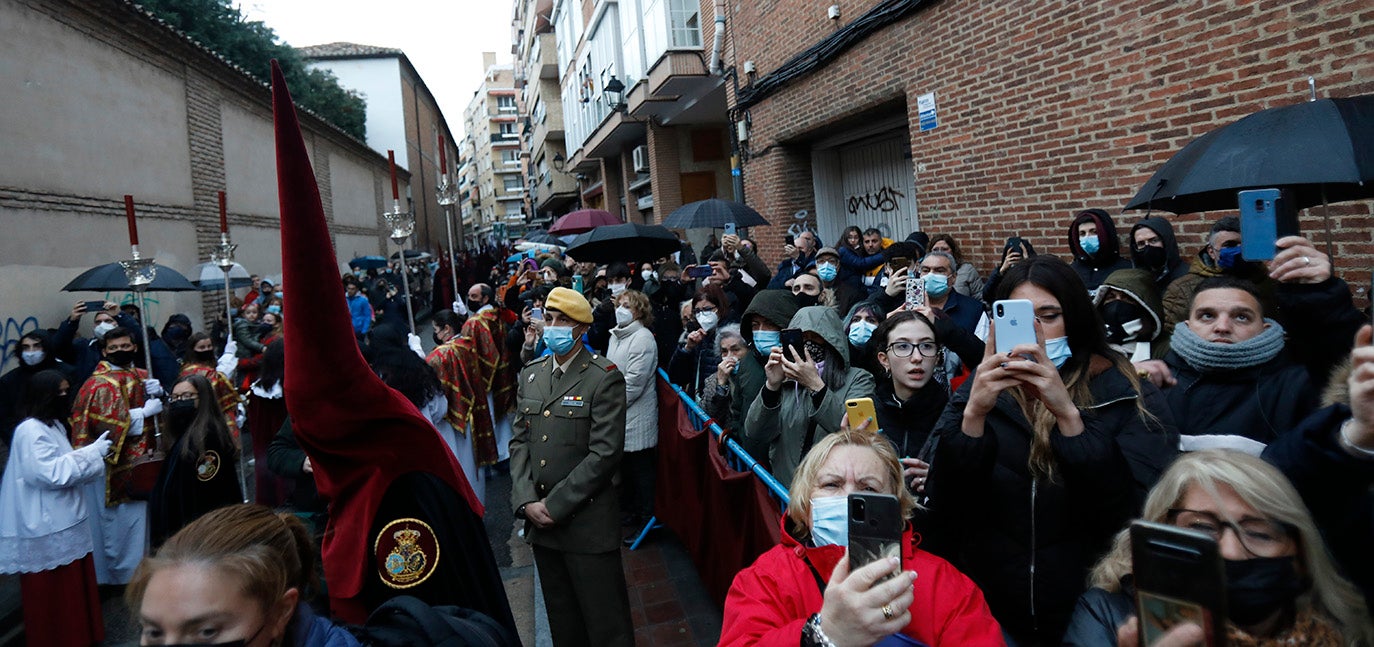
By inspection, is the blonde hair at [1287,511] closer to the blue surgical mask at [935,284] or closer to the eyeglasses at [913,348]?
the eyeglasses at [913,348]

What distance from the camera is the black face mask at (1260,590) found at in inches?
55.4

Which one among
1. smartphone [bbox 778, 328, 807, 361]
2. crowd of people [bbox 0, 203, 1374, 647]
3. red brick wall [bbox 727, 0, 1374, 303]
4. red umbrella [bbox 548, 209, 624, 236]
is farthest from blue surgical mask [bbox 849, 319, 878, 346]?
red umbrella [bbox 548, 209, 624, 236]

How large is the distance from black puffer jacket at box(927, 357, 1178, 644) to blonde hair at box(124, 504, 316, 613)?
1.68 meters

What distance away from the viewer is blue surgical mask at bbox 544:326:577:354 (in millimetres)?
4008

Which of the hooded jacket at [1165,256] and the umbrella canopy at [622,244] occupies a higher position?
the umbrella canopy at [622,244]

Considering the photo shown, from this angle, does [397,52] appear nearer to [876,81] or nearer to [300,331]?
[876,81]

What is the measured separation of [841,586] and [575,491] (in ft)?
7.85

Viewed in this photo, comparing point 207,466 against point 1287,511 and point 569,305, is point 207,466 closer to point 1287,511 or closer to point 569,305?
point 569,305

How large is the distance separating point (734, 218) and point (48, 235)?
8.36 metres

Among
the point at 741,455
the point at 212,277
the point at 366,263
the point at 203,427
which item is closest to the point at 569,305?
the point at 741,455

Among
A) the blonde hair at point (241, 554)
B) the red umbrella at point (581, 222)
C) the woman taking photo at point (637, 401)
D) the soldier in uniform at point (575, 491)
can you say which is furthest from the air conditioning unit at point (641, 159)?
the blonde hair at point (241, 554)

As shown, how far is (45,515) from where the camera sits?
14.3 feet

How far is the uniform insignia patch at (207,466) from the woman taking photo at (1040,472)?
4.08 metres

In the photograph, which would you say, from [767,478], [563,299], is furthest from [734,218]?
[767,478]
